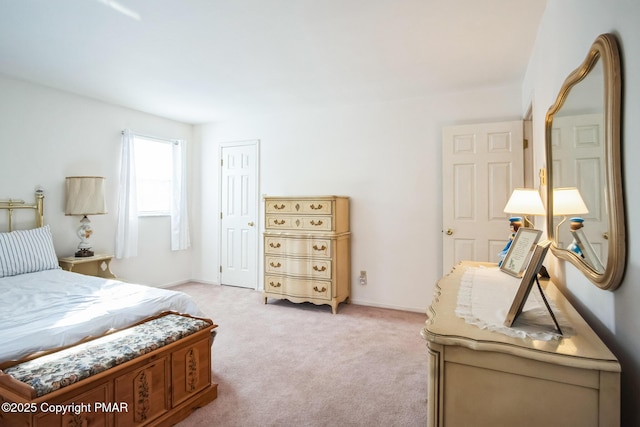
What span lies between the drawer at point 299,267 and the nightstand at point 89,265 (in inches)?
72.0

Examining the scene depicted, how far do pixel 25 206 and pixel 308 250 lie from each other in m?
2.94

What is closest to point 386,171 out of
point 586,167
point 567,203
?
point 567,203

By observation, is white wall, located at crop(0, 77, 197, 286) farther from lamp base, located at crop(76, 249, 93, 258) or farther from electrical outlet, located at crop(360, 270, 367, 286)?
electrical outlet, located at crop(360, 270, 367, 286)

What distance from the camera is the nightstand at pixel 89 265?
341 cm

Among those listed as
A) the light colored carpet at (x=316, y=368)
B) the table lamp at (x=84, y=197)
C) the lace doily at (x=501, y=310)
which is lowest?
the light colored carpet at (x=316, y=368)

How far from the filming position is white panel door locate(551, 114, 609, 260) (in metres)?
1.08

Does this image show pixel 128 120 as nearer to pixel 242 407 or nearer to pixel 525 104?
pixel 242 407

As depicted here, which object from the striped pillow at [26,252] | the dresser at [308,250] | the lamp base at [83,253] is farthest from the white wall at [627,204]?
the lamp base at [83,253]

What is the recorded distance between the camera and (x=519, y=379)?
947mm

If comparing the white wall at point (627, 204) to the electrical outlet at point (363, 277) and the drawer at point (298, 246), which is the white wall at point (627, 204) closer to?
the drawer at point (298, 246)

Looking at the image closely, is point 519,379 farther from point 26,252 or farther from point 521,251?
point 26,252

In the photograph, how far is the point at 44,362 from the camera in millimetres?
1484

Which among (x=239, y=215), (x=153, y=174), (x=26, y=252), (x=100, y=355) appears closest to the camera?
(x=100, y=355)

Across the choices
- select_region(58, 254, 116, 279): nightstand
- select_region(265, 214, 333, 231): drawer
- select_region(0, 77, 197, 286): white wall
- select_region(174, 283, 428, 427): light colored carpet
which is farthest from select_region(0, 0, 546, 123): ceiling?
select_region(174, 283, 428, 427): light colored carpet
